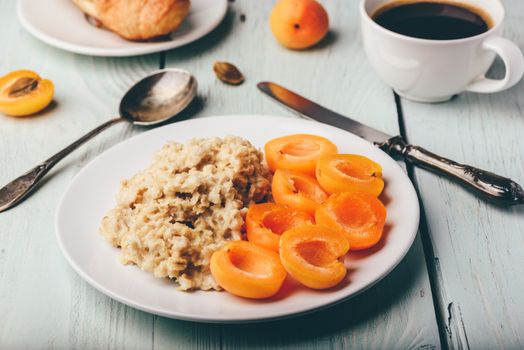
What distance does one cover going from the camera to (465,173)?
5.02 feet

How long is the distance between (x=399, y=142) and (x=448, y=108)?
327 mm

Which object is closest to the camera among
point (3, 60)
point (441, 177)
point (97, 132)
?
point (441, 177)

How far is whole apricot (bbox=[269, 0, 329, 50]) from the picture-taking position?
2.04 metres

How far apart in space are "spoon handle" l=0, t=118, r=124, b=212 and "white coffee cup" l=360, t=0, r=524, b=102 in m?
0.83

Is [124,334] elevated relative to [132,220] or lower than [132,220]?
lower

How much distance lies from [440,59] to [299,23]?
1.62 feet

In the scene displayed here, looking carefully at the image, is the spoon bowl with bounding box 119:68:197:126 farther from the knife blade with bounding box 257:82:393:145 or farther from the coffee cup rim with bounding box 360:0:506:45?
the coffee cup rim with bounding box 360:0:506:45

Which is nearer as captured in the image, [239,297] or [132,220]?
[239,297]

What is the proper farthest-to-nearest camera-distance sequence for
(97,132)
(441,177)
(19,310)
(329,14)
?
(329,14), (97,132), (441,177), (19,310)

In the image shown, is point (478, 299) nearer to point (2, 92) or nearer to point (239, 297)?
point (239, 297)

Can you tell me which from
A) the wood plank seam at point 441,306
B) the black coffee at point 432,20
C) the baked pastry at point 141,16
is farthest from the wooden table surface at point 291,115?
the black coffee at point 432,20

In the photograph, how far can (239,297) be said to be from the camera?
1.21m

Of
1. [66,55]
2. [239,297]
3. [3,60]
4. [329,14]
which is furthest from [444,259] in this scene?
[3,60]

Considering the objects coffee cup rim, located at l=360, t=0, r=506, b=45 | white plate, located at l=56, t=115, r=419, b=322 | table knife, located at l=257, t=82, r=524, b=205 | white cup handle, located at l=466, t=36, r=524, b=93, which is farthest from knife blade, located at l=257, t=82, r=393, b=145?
white cup handle, located at l=466, t=36, r=524, b=93
